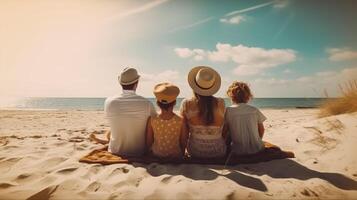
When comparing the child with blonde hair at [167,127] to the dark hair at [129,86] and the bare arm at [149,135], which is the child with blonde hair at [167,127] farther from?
the dark hair at [129,86]

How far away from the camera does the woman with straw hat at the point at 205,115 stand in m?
4.21

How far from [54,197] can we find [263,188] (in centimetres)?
222

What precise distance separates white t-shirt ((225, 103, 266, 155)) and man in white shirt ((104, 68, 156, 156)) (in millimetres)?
1243

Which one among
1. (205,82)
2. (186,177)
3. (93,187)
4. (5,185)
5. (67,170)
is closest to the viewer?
(93,187)

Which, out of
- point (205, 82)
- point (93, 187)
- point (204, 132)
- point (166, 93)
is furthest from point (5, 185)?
point (205, 82)

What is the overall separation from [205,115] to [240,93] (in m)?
0.71

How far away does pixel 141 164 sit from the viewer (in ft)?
13.5

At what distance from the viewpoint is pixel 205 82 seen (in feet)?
13.6

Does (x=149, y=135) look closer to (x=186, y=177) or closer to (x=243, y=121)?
(x=186, y=177)

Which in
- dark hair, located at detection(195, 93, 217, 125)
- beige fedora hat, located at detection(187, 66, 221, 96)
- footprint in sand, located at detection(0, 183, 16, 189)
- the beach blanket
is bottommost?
footprint in sand, located at detection(0, 183, 16, 189)

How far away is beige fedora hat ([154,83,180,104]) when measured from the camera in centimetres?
417

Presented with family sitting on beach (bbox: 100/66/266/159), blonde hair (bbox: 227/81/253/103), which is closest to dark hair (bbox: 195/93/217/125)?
family sitting on beach (bbox: 100/66/266/159)

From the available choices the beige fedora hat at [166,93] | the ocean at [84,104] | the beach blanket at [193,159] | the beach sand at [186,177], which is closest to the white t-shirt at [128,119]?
the beach blanket at [193,159]

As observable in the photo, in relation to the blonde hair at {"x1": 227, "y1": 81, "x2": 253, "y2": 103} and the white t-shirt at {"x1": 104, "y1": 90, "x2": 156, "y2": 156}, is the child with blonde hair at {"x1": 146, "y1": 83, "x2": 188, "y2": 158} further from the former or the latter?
the blonde hair at {"x1": 227, "y1": 81, "x2": 253, "y2": 103}
